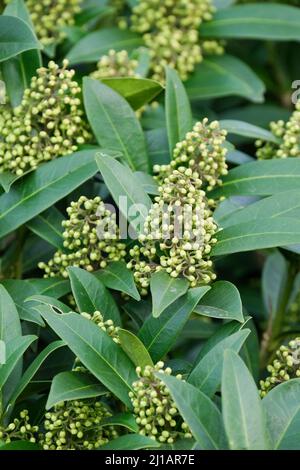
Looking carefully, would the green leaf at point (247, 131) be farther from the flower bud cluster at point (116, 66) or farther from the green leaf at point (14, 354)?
the green leaf at point (14, 354)

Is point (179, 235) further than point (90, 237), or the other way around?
point (90, 237)

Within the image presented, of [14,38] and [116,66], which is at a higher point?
[14,38]

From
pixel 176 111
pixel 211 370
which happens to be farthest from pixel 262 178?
pixel 211 370

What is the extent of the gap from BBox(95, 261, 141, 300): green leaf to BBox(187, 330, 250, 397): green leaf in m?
0.24

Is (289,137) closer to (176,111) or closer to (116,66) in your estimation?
(176,111)

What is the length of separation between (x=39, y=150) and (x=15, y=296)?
41 cm

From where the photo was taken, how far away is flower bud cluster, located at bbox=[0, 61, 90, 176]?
2.39 metres

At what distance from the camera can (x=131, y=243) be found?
7.54ft

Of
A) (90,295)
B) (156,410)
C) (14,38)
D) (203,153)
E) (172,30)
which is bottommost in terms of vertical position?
(156,410)

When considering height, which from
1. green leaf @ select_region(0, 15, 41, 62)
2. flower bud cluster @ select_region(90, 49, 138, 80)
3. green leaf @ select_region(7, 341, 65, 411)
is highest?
green leaf @ select_region(0, 15, 41, 62)

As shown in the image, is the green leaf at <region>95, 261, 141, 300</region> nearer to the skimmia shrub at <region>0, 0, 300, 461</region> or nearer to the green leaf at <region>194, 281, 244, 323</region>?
the skimmia shrub at <region>0, 0, 300, 461</region>

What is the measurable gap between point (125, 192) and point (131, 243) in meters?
0.16

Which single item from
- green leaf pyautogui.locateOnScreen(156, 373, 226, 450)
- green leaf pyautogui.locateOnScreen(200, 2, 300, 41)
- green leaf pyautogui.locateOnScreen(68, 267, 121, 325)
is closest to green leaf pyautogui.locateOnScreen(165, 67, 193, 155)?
green leaf pyautogui.locateOnScreen(68, 267, 121, 325)

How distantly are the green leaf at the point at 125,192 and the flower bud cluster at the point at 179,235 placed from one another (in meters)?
0.04
